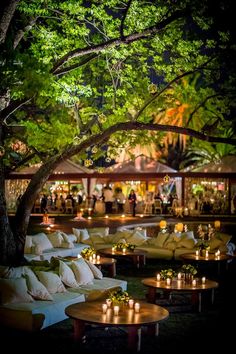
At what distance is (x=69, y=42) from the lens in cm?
1161

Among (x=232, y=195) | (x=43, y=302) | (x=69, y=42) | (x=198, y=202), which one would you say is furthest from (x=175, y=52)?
(x=232, y=195)

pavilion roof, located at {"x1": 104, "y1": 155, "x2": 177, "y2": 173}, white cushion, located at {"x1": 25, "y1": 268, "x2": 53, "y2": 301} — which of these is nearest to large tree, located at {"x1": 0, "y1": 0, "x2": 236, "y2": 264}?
white cushion, located at {"x1": 25, "y1": 268, "x2": 53, "y2": 301}

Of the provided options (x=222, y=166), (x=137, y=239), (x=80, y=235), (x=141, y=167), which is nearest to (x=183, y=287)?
(x=137, y=239)

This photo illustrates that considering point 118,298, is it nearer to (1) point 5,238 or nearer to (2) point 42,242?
(1) point 5,238

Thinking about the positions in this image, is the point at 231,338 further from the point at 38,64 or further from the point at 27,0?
the point at 27,0

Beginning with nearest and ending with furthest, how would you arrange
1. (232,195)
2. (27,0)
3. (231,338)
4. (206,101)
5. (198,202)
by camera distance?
(231,338) → (27,0) → (206,101) → (198,202) → (232,195)

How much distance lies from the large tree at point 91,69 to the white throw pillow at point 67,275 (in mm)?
1464

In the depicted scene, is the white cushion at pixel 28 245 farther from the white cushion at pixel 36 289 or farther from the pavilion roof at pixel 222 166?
the pavilion roof at pixel 222 166

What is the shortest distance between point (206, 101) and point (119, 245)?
4180 millimetres

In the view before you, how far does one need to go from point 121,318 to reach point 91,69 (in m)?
8.62

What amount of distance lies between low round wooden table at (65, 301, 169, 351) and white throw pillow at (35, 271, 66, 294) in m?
1.06

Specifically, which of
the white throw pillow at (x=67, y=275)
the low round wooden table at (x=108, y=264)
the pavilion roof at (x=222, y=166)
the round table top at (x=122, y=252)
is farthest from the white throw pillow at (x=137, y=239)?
the pavilion roof at (x=222, y=166)

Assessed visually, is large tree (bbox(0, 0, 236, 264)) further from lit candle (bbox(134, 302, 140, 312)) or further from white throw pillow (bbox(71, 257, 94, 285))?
lit candle (bbox(134, 302, 140, 312))

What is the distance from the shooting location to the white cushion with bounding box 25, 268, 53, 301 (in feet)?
25.7
